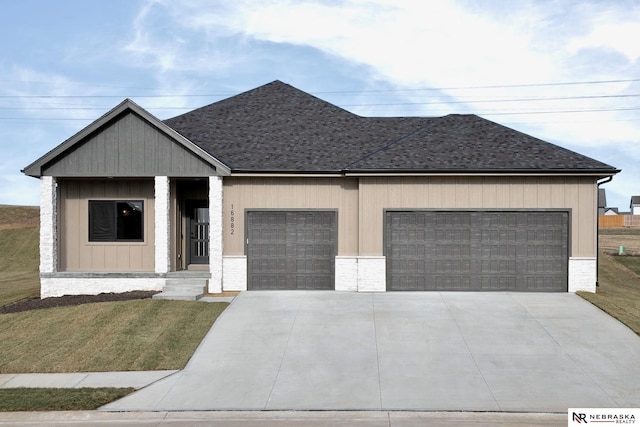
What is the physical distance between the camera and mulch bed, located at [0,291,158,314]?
16.0 meters

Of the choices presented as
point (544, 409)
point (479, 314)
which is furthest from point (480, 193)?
point (544, 409)

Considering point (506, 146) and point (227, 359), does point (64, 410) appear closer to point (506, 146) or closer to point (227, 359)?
point (227, 359)

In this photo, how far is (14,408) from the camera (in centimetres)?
902

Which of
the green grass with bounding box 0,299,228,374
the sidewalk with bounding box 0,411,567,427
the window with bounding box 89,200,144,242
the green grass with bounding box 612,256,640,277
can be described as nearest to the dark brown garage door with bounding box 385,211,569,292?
the green grass with bounding box 0,299,228,374

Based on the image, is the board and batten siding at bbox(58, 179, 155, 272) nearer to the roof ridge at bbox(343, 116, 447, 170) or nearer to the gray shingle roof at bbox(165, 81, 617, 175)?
the gray shingle roof at bbox(165, 81, 617, 175)

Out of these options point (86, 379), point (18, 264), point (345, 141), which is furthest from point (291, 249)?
point (18, 264)

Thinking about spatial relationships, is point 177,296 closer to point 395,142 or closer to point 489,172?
point 395,142

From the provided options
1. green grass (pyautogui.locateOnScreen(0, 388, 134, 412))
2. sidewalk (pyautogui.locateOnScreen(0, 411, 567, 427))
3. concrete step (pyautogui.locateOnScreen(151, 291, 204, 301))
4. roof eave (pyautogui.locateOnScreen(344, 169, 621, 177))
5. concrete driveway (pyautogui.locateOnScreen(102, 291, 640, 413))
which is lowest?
sidewalk (pyautogui.locateOnScreen(0, 411, 567, 427))

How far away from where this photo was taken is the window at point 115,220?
61.6ft

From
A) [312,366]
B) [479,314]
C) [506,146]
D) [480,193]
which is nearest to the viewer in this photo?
[312,366]

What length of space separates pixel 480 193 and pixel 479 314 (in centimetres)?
444

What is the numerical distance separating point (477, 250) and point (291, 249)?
6.07 m

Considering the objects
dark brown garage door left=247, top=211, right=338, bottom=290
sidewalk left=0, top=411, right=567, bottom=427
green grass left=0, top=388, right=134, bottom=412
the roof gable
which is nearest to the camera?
sidewalk left=0, top=411, right=567, bottom=427

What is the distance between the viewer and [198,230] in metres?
19.5
